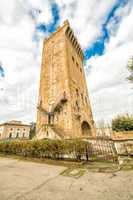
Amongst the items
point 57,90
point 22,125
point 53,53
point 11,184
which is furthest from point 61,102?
point 22,125

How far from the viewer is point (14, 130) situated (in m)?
52.5

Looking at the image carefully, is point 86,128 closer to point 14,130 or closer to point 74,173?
point 74,173

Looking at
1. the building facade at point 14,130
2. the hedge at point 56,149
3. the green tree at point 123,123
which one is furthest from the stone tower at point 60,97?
the building facade at point 14,130

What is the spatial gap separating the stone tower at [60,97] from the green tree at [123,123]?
6.05 m

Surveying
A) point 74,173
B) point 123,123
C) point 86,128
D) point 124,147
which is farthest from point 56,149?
point 123,123

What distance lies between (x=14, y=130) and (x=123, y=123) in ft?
154

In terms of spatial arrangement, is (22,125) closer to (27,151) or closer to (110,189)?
(27,151)

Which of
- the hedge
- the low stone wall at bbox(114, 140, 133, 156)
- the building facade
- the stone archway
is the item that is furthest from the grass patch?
the building facade

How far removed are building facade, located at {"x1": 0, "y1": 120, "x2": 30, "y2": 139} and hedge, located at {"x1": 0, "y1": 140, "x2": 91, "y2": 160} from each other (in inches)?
1754

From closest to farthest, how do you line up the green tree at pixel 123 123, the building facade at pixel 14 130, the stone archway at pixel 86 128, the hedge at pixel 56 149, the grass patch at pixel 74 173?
the grass patch at pixel 74 173 < the hedge at pixel 56 149 < the stone archway at pixel 86 128 < the green tree at pixel 123 123 < the building facade at pixel 14 130

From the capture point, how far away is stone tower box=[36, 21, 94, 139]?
15207mm

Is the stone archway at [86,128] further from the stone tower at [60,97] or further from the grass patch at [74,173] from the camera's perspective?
the grass patch at [74,173]

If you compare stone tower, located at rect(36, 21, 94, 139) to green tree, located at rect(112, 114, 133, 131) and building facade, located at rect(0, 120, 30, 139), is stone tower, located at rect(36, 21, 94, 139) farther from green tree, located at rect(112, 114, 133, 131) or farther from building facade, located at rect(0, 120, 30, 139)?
building facade, located at rect(0, 120, 30, 139)

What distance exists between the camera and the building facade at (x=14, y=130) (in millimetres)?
49397
